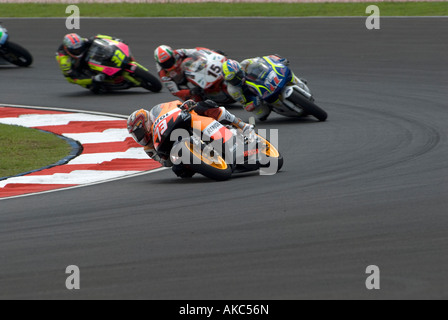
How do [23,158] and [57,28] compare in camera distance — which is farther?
[57,28]

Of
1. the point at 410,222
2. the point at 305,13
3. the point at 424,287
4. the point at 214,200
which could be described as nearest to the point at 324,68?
the point at 305,13

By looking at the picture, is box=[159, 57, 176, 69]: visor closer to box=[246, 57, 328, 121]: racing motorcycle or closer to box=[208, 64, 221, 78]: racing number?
box=[208, 64, 221, 78]: racing number

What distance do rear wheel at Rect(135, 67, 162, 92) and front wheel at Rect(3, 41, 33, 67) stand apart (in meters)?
3.95

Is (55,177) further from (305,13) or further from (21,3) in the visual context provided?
(21,3)

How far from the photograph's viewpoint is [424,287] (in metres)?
5.02

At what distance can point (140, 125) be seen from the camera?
893 centimetres

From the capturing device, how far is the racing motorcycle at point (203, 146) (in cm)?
860

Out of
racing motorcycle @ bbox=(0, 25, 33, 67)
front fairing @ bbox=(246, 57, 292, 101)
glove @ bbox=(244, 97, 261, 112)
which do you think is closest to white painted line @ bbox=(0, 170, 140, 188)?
front fairing @ bbox=(246, 57, 292, 101)

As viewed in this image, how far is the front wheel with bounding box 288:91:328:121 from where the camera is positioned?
41.0ft

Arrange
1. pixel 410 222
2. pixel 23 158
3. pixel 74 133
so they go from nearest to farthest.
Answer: pixel 410 222, pixel 23 158, pixel 74 133

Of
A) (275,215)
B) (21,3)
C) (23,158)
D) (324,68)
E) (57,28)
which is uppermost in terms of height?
(21,3)

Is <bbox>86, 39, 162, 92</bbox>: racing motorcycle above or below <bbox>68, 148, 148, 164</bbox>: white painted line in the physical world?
above

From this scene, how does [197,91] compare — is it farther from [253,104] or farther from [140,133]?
[140,133]
